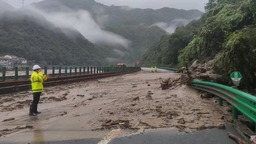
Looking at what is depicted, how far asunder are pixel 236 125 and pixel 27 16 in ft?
503

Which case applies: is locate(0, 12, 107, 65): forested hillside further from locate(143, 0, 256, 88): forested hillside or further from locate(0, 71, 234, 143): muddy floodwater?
locate(0, 71, 234, 143): muddy floodwater

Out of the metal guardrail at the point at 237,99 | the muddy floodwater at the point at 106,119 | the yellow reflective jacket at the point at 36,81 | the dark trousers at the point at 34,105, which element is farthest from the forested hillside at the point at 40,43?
the metal guardrail at the point at 237,99

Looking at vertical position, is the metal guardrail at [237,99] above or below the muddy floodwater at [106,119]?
above

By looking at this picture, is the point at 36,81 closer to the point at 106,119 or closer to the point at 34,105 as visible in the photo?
the point at 34,105

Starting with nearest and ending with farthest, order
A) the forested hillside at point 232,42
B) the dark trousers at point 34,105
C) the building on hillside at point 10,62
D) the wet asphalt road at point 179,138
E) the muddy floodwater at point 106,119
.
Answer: the wet asphalt road at point 179,138 → the muddy floodwater at point 106,119 → the dark trousers at point 34,105 → the forested hillside at point 232,42 → the building on hillside at point 10,62

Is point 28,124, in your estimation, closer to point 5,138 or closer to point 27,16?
point 5,138

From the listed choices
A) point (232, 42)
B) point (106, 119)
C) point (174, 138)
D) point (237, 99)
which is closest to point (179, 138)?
point (174, 138)

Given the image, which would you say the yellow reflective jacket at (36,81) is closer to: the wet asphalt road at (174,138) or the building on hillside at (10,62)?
the wet asphalt road at (174,138)

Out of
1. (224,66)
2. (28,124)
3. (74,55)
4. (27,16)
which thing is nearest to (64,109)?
(28,124)

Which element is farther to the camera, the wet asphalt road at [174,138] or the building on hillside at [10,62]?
the building on hillside at [10,62]

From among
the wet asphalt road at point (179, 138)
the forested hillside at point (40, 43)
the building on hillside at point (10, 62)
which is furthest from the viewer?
the forested hillside at point (40, 43)

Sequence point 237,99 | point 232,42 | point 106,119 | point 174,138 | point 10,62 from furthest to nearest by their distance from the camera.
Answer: point 10,62 → point 232,42 → point 106,119 → point 237,99 → point 174,138

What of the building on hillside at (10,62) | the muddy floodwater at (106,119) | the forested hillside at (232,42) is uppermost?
the forested hillside at (232,42)

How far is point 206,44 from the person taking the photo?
28.4 m
